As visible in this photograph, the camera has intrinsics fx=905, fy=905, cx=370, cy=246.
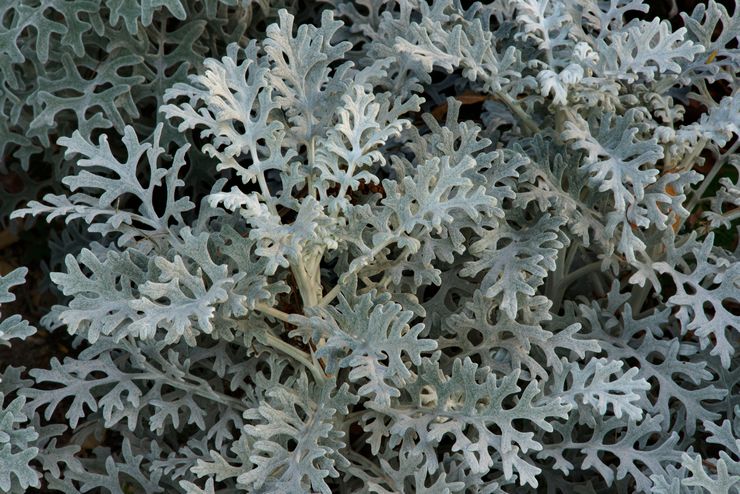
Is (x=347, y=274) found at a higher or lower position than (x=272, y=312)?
higher

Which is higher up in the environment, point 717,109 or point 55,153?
point 717,109

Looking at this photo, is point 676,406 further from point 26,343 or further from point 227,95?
point 26,343

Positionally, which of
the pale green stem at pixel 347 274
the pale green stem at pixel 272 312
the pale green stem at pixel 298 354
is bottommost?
the pale green stem at pixel 298 354

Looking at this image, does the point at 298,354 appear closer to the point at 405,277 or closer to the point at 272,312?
the point at 272,312

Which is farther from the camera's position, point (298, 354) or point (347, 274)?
point (298, 354)

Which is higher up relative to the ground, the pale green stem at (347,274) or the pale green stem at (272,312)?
the pale green stem at (347,274)

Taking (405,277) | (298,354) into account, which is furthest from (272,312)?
(405,277)

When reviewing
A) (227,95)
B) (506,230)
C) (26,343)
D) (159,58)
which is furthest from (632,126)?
(26,343)

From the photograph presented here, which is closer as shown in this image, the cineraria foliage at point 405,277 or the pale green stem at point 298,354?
the cineraria foliage at point 405,277
